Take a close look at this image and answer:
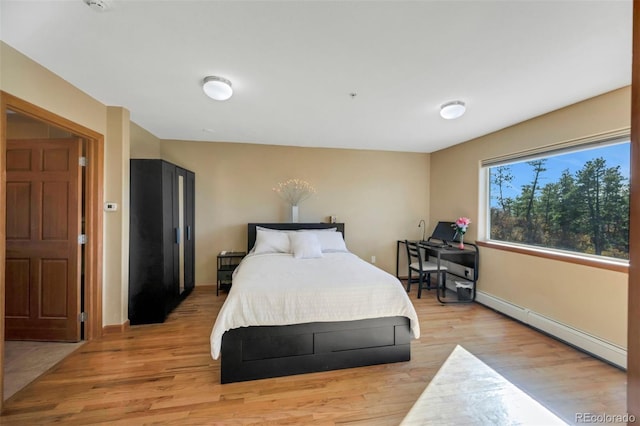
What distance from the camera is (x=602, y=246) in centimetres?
246

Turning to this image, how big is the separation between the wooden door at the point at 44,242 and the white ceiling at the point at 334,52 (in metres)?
0.80

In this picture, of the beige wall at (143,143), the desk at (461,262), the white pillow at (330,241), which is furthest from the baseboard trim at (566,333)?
the beige wall at (143,143)

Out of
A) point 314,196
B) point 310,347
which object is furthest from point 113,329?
point 314,196

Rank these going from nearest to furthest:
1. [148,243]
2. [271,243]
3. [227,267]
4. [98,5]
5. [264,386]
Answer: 1. [98,5]
2. [264,386]
3. [148,243]
4. [271,243]
5. [227,267]

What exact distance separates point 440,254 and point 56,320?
460 cm

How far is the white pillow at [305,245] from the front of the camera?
3.38 m

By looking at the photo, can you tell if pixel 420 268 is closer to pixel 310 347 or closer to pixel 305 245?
pixel 305 245

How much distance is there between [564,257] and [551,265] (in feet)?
0.57

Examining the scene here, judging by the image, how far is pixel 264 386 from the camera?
1.97 m

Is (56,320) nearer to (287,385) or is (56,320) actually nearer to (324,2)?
(287,385)

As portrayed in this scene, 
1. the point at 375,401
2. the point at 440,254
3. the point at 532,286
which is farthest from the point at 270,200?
the point at 532,286

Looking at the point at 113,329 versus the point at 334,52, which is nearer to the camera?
the point at 334,52

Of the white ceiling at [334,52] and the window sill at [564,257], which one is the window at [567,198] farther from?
the white ceiling at [334,52]

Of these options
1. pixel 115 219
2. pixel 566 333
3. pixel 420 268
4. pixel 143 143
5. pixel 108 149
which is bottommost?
pixel 566 333
